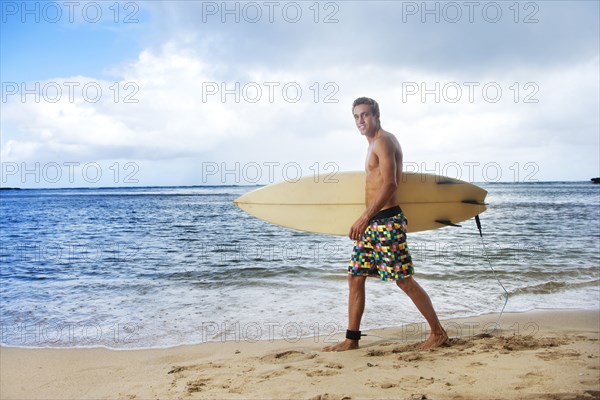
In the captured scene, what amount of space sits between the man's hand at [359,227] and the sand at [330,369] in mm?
861

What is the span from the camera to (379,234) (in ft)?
11.0

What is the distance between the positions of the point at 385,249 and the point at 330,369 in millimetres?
930

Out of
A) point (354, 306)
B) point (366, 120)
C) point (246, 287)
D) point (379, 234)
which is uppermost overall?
point (366, 120)

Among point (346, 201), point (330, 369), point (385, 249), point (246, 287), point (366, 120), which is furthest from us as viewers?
point (246, 287)

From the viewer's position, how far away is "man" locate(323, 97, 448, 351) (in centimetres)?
334

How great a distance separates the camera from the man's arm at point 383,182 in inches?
131

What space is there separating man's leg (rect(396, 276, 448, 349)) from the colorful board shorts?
72mm

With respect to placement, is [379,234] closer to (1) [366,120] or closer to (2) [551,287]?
(1) [366,120]

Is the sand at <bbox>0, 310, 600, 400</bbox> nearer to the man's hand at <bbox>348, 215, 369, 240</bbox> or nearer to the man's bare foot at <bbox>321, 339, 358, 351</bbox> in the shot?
the man's bare foot at <bbox>321, 339, 358, 351</bbox>

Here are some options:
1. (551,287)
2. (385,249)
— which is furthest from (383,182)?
(551,287)

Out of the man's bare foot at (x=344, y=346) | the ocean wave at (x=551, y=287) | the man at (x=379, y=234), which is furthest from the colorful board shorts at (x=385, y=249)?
the ocean wave at (x=551, y=287)

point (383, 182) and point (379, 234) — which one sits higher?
point (383, 182)

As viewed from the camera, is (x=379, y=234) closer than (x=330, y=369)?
No

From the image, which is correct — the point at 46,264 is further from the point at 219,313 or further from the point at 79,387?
the point at 79,387
